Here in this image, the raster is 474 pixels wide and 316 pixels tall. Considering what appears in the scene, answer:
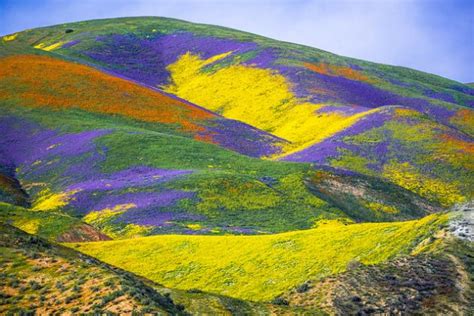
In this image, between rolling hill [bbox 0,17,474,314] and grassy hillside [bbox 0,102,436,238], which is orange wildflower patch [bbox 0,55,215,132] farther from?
grassy hillside [bbox 0,102,436,238]

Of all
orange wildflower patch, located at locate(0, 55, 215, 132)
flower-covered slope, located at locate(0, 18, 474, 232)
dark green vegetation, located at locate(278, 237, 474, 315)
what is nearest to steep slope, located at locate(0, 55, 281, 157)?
orange wildflower patch, located at locate(0, 55, 215, 132)

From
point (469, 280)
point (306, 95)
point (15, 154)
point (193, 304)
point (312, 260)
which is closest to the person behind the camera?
point (193, 304)

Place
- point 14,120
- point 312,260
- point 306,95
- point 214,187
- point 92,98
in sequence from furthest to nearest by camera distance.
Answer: point 306,95 < point 92,98 < point 14,120 < point 214,187 < point 312,260

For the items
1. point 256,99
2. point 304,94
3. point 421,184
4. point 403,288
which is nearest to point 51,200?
point 421,184

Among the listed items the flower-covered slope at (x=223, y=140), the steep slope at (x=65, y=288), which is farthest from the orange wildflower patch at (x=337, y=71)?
the steep slope at (x=65, y=288)

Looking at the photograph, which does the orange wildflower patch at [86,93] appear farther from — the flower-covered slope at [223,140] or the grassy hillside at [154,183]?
the grassy hillside at [154,183]

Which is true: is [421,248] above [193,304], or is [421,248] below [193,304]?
above

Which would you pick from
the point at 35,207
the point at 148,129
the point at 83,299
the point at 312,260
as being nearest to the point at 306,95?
the point at 148,129

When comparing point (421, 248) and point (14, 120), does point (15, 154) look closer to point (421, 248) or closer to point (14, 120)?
point (14, 120)
